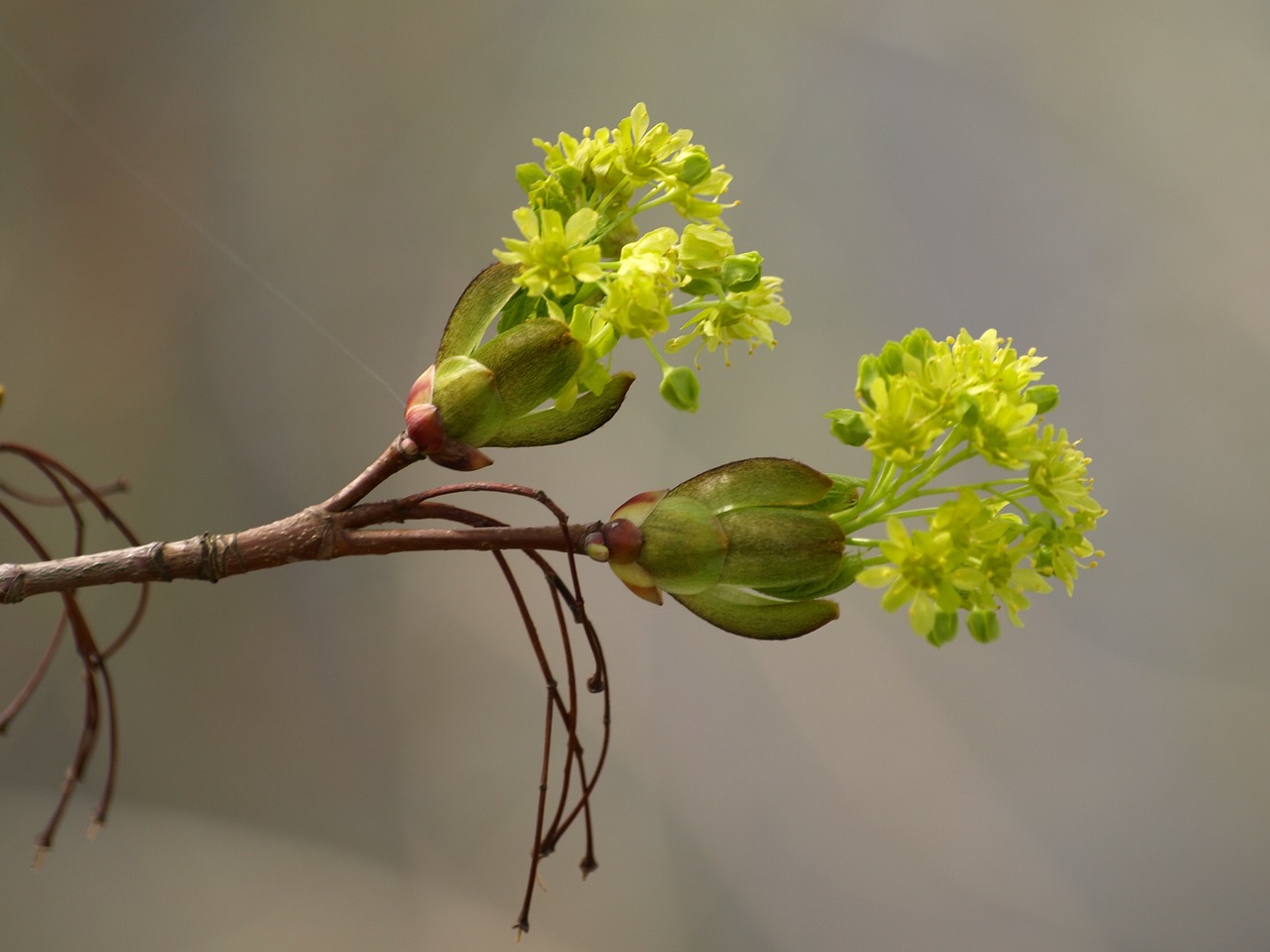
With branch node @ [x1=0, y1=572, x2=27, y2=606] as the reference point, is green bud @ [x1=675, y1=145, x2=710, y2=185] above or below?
above

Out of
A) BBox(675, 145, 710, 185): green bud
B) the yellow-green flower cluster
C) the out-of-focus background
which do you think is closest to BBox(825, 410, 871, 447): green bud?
the yellow-green flower cluster

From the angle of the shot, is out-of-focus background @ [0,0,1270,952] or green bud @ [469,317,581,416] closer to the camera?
green bud @ [469,317,581,416]

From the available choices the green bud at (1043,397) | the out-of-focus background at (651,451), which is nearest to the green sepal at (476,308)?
the green bud at (1043,397)

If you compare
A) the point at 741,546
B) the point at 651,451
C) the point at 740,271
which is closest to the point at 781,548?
the point at 741,546

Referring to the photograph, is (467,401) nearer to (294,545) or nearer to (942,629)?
(294,545)

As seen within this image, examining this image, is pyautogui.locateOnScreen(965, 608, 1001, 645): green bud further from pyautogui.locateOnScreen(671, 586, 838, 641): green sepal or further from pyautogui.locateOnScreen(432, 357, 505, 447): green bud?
pyautogui.locateOnScreen(432, 357, 505, 447): green bud

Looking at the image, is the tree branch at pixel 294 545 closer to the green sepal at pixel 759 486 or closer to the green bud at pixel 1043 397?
the green sepal at pixel 759 486
